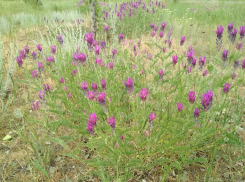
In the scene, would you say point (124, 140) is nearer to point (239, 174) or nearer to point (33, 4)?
point (239, 174)

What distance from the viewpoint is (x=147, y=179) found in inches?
62.9

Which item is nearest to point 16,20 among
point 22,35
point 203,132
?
point 22,35

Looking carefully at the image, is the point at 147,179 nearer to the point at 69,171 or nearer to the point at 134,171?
the point at 134,171

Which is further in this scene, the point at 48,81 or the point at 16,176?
the point at 48,81

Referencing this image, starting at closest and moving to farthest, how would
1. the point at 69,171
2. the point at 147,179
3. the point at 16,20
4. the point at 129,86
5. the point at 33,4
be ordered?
the point at 129,86 → the point at 147,179 → the point at 69,171 → the point at 16,20 → the point at 33,4

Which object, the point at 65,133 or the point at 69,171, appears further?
the point at 65,133

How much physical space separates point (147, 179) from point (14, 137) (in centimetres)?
149

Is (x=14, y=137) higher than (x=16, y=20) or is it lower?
lower

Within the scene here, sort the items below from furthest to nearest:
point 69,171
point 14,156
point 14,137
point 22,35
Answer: point 22,35
point 14,137
point 14,156
point 69,171

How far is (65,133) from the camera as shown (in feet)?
6.84

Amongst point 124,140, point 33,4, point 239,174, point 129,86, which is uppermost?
point 33,4

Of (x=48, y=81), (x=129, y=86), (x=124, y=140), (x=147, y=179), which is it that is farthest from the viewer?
(x=48, y=81)

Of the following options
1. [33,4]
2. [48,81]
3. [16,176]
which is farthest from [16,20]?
[16,176]

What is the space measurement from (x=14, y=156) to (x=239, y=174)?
2.01 meters
